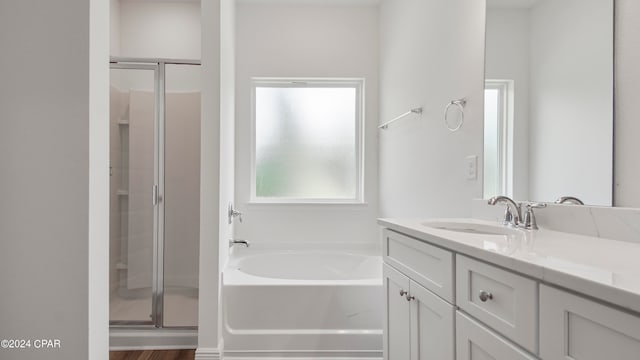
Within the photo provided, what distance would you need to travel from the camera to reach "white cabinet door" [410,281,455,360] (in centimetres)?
105

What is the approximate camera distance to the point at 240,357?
6.87ft

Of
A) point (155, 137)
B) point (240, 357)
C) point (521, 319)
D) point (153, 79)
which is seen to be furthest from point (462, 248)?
point (153, 79)

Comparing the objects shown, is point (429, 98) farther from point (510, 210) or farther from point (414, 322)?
point (414, 322)

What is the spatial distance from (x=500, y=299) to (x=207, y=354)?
1.73 metres

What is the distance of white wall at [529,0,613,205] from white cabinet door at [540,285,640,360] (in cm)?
64

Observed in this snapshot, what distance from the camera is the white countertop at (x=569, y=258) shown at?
1.81 ft

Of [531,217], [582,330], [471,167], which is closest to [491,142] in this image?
[471,167]

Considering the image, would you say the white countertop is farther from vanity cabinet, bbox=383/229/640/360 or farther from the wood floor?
the wood floor

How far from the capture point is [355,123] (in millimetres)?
3295

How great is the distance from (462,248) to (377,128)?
2.36 m

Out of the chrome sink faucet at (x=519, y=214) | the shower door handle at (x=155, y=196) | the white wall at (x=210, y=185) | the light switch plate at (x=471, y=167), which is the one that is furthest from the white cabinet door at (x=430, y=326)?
the shower door handle at (x=155, y=196)

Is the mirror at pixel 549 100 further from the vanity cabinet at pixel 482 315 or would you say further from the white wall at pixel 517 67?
the vanity cabinet at pixel 482 315

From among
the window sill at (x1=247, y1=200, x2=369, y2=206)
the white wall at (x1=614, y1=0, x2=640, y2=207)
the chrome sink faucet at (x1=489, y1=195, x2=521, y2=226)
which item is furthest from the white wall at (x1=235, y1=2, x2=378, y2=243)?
the white wall at (x1=614, y1=0, x2=640, y2=207)

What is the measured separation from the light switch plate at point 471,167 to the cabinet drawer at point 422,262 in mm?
539
